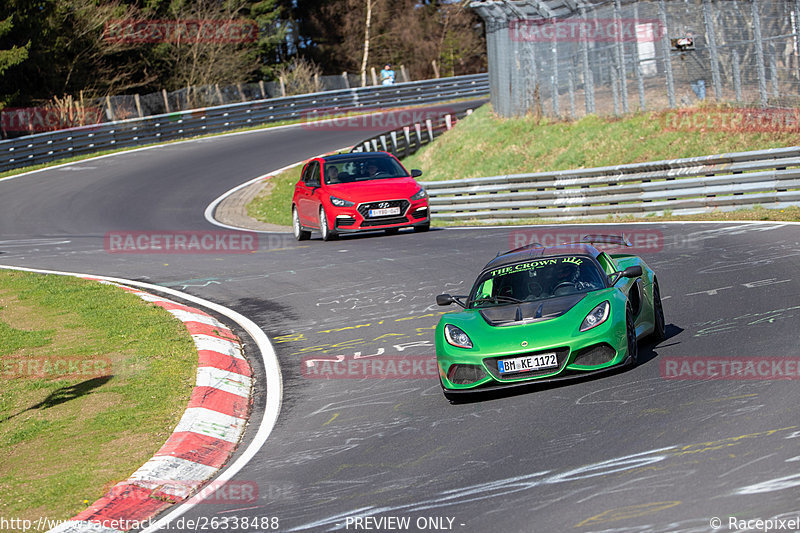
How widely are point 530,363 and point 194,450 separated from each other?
274cm

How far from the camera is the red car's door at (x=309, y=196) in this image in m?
21.0

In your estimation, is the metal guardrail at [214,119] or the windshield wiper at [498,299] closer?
the windshield wiper at [498,299]

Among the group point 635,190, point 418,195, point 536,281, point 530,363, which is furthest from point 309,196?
point 530,363

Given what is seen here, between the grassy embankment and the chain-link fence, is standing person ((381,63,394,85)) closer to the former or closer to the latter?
the grassy embankment

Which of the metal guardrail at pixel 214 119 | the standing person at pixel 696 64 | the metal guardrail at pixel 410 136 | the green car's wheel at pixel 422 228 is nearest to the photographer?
the green car's wheel at pixel 422 228

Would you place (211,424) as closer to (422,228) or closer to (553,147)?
(422,228)

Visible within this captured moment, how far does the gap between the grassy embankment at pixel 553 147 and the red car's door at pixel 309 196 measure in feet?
14.4

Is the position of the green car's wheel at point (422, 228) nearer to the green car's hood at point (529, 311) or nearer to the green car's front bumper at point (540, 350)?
the green car's hood at point (529, 311)

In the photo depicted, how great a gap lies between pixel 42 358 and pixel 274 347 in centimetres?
247

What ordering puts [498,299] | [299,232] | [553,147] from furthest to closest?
[553,147], [299,232], [498,299]

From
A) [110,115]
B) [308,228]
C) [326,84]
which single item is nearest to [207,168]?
[110,115]

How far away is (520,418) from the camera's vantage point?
7496mm

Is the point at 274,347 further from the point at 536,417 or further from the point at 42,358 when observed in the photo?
the point at 536,417

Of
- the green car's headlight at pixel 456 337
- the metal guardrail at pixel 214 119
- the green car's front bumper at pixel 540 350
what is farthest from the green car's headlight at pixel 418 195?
the metal guardrail at pixel 214 119
